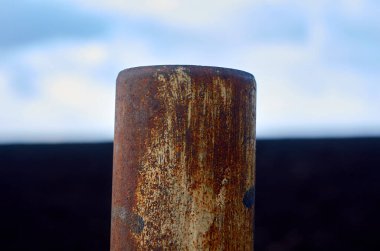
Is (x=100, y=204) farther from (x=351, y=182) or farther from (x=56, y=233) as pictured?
(x=351, y=182)

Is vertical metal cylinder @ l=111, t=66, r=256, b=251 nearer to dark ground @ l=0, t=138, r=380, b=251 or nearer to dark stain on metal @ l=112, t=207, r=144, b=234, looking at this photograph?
dark stain on metal @ l=112, t=207, r=144, b=234

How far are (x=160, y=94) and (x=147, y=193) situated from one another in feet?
0.95

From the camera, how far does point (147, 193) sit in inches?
64.5

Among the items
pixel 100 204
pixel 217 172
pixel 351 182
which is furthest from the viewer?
pixel 100 204

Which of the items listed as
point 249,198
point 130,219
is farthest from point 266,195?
point 130,219

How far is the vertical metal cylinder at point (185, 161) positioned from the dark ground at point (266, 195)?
5.73ft

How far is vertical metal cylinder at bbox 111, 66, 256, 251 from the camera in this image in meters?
1.61

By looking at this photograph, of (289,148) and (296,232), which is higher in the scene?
(289,148)

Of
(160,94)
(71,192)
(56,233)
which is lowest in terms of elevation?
(56,233)

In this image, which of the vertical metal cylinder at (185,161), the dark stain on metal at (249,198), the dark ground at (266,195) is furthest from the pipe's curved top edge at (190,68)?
the dark ground at (266,195)

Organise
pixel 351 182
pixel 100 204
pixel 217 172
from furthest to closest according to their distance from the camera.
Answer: pixel 100 204 < pixel 351 182 < pixel 217 172

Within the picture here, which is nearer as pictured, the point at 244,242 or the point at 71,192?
the point at 244,242

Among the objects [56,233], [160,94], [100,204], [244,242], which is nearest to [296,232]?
[100,204]

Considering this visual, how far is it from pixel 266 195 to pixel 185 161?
6.52ft
